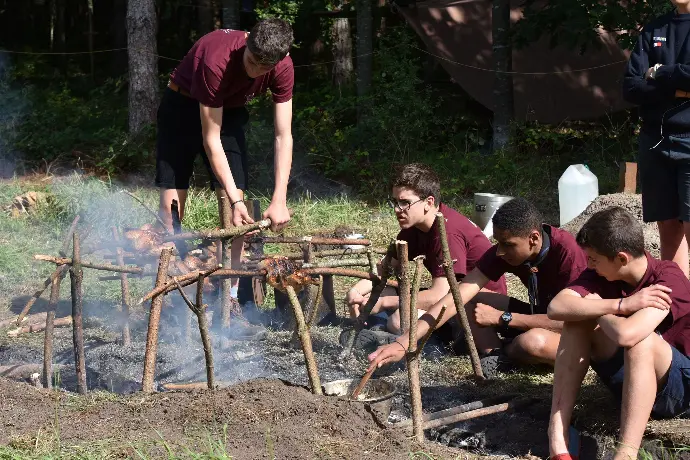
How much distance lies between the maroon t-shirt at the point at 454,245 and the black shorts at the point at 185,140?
140 centimetres

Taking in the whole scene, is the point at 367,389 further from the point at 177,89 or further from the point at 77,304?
the point at 177,89

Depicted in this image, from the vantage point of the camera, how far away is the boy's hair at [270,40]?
5160 millimetres

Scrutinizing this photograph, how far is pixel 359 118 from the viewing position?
11977mm

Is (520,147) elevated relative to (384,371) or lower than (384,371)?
elevated

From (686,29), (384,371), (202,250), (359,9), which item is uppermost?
(359,9)

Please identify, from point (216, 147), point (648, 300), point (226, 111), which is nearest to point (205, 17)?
point (226, 111)

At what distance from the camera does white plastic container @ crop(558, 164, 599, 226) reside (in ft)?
29.7

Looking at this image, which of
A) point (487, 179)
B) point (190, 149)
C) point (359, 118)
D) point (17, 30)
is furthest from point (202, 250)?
point (17, 30)

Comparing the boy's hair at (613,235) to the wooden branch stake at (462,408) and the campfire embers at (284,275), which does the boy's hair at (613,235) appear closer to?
the wooden branch stake at (462,408)

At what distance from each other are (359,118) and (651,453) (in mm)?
8533

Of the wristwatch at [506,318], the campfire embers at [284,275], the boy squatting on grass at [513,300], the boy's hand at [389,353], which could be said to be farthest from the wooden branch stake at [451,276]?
the campfire embers at [284,275]

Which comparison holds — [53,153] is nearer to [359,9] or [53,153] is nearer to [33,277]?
[359,9]

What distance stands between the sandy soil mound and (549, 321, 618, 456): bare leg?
12.8ft

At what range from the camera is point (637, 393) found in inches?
146
